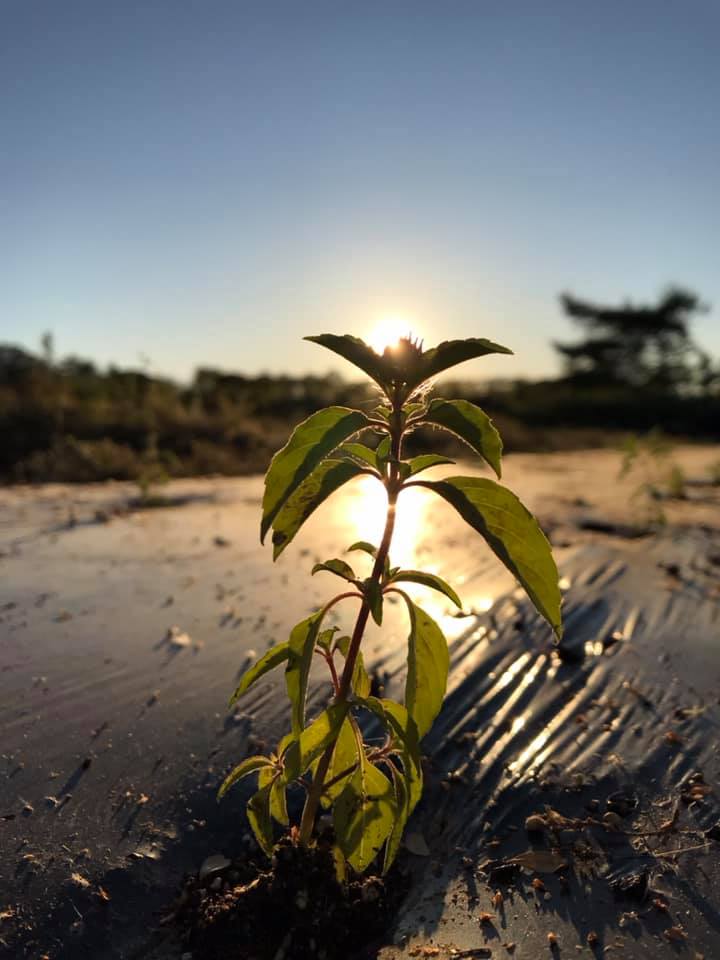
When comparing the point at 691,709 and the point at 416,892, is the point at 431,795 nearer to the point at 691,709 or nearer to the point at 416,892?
the point at 416,892

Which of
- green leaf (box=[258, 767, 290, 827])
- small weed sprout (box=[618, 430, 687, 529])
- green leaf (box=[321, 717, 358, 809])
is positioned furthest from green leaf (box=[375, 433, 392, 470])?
small weed sprout (box=[618, 430, 687, 529])

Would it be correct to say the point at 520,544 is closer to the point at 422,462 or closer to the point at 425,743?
the point at 422,462

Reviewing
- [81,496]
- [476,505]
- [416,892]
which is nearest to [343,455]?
[476,505]

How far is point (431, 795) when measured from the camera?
1.86m

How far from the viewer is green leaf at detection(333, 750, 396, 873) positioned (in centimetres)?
135

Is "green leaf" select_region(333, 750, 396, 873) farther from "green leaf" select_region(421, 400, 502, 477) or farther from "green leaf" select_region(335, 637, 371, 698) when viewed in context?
"green leaf" select_region(421, 400, 502, 477)

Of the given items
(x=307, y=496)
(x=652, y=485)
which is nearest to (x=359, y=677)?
(x=307, y=496)

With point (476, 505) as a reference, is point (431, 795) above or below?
below

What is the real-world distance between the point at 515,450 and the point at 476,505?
37.2 ft

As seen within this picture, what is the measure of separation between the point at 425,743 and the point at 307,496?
1151 mm

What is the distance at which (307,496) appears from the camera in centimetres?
123

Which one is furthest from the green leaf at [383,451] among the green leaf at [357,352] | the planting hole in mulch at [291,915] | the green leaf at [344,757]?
the planting hole in mulch at [291,915]

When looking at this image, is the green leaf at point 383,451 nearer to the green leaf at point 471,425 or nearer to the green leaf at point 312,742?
the green leaf at point 471,425

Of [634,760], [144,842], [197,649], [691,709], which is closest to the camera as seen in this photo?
[144,842]
